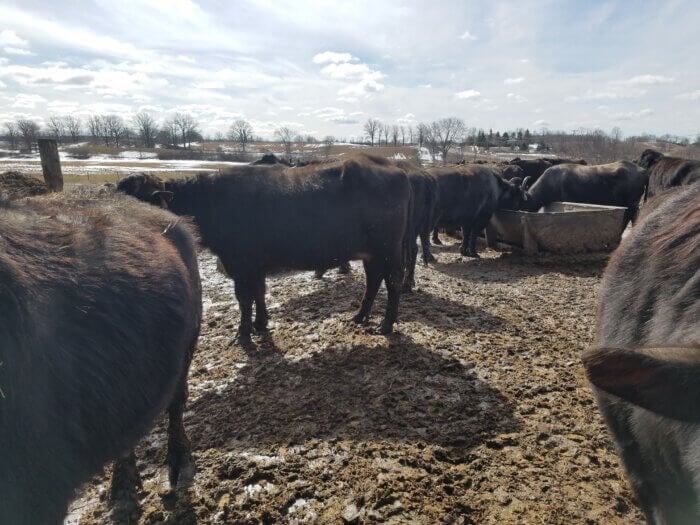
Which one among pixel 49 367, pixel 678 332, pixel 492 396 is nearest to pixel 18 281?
pixel 49 367

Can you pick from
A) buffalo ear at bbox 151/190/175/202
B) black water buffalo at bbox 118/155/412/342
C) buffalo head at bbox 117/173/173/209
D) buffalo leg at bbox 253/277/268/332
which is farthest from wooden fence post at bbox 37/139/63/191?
buffalo leg at bbox 253/277/268/332

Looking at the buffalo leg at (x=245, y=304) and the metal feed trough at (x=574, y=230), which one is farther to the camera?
the metal feed trough at (x=574, y=230)

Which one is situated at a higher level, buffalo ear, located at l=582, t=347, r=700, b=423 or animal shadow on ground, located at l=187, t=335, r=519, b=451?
buffalo ear, located at l=582, t=347, r=700, b=423

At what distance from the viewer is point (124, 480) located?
3.00 metres

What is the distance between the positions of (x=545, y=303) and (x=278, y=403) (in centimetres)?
494

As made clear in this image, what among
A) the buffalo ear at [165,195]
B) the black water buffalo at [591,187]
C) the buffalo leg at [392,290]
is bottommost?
the buffalo leg at [392,290]

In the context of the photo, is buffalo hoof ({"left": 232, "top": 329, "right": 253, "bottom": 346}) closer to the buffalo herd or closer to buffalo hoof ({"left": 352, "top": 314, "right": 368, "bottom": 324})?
buffalo hoof ({"left": 352, "top": 314, "right": 368, "bottom": 324})

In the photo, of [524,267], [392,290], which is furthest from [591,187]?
[392,290]

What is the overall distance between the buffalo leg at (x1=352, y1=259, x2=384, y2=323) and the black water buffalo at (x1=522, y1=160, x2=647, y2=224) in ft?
27.9

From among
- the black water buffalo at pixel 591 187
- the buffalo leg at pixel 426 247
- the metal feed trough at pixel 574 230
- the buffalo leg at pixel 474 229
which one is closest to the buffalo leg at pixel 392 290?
the buffalo leg at pixel 426 247

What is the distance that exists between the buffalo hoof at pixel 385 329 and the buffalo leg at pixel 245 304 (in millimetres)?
1825

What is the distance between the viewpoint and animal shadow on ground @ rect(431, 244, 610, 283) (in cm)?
884

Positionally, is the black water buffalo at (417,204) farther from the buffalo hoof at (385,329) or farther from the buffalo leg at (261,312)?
the buffalo leg at (261,312)

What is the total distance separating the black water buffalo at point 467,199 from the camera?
11.0m
